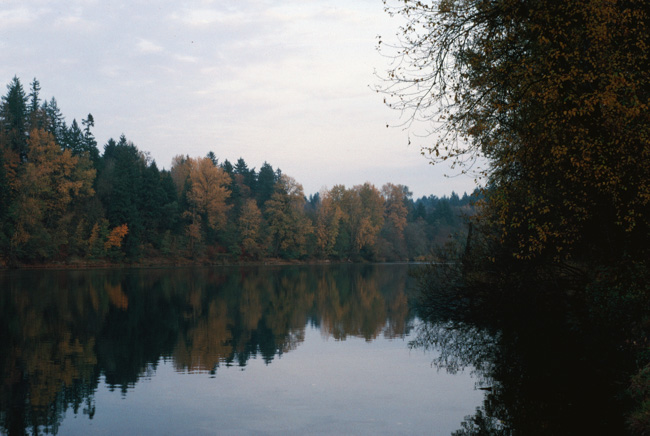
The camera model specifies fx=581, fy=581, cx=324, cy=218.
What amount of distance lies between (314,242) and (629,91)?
98300mm

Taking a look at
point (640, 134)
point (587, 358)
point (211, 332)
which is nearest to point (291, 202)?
point (211, 332)

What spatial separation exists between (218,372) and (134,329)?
965 centimetres

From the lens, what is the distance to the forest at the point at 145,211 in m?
69.1

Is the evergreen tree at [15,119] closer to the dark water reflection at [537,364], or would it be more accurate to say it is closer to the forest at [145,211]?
the forest at [145,211]

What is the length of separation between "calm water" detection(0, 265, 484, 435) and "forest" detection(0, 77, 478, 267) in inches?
1013

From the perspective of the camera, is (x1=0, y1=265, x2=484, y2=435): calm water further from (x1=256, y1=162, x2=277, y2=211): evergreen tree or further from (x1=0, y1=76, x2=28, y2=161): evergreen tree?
(x1=256, y1=162, x2=277, y2=211): evergreen tree

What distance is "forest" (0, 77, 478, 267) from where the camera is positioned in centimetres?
6906

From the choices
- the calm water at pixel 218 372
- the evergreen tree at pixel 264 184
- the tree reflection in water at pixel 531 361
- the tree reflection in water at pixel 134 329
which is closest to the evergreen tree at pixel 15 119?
the tree reflection in water at pixel 134 329

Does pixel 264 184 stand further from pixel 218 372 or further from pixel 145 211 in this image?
pixel 218 372

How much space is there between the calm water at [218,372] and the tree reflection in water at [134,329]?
0.07 meters

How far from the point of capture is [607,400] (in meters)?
13.2

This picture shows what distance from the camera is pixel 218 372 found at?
17.9m

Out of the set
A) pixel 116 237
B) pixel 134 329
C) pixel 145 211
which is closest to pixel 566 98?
pixel 134 329

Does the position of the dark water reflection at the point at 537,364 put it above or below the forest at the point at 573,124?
below
